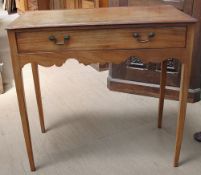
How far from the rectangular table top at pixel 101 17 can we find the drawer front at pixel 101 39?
0.11ft

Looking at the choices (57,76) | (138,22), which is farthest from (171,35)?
(57,76)

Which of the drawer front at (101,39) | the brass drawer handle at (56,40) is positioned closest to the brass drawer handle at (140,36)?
the drawer front at (101,39)

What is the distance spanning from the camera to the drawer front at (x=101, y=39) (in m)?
1.19

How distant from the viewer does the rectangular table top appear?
118 centimetres

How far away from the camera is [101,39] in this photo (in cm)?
121

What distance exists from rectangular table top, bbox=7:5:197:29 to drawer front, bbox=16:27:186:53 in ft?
0.11

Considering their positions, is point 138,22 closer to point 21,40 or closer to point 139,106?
A: point 21,40

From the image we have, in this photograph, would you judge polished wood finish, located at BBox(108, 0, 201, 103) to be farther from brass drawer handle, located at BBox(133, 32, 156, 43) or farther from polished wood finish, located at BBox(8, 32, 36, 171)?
polished wood finish, located at BBox(8, 32, 36, 171)

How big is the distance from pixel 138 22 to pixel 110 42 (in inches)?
5.5

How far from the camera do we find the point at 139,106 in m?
2.08

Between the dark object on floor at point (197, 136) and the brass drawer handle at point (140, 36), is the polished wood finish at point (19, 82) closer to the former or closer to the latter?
the brass drawer handle at point (140, 36)

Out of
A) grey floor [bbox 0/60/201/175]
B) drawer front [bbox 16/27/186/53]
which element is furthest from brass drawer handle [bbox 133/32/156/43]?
grey floor [bbox 0/60/201/175]

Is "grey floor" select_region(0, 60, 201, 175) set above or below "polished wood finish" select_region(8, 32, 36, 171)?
below

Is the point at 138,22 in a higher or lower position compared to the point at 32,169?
higher
